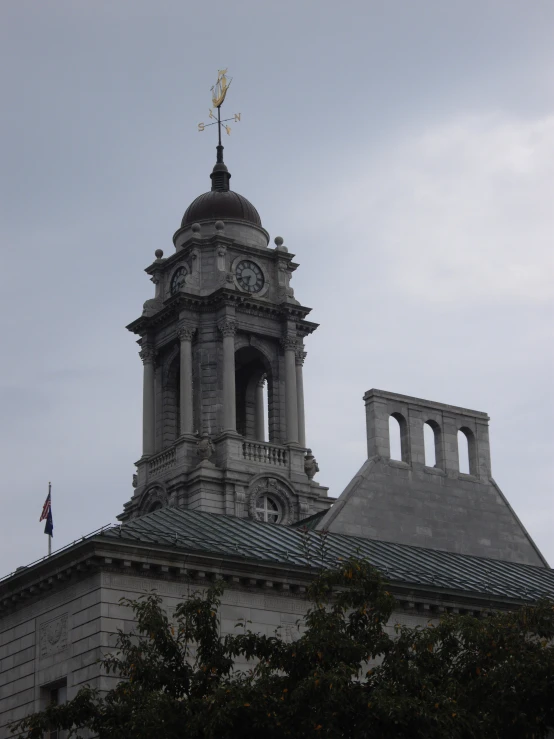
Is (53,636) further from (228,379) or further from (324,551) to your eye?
(228,379)

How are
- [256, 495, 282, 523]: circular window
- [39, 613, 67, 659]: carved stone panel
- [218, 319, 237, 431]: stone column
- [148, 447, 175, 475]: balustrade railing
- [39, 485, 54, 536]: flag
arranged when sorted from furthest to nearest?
[148, 447, 175, 475]: balustrade railing
[218, 319, 237, 431]: stone column
[256, 495, 282, 523]: circular window
[39, 485, 54, 536]: flag
[39, 613, 67, 659]: carved stone panel

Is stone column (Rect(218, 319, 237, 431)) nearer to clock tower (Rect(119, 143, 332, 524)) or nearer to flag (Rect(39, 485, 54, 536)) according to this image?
clock tower (Rect(119, 143, 332, 524))

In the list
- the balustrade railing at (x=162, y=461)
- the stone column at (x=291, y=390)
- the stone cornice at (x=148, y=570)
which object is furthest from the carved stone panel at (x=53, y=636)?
the stone column at (x=291, y=390)

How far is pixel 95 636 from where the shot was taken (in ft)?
140

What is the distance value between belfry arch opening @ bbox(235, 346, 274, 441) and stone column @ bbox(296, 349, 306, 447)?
1420 millimetres

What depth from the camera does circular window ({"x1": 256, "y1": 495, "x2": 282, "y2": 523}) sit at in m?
→ 74.9

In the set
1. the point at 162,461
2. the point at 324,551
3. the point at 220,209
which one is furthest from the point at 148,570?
the point at 220,209

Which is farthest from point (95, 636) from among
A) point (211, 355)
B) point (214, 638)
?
point (211, 355)

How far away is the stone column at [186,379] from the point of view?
75.8 m

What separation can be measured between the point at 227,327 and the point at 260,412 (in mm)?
6449

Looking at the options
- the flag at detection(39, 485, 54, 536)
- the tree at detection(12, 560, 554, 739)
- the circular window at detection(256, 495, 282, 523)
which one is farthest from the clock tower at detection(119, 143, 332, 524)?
the tree at detection(12, 560, 554, 739)

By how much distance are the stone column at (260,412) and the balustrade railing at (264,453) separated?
133 inches

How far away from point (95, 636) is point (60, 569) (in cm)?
259

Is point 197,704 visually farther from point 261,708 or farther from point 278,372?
point 278,372
